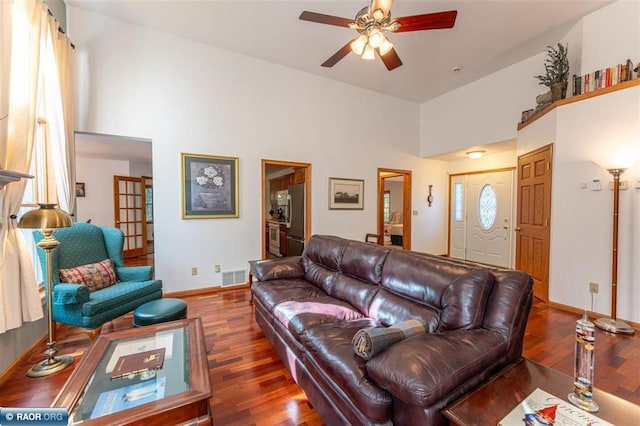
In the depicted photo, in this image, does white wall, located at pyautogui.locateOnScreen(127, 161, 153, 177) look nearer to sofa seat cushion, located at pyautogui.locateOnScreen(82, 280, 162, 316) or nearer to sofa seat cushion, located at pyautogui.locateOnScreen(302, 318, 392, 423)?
sofa seat cushion, located at pyautogui.locateOnScreen(82, 280, 162, 316)

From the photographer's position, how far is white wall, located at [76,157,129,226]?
598cm

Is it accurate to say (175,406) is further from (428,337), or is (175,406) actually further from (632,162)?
(632,162)

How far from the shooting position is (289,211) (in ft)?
17.9

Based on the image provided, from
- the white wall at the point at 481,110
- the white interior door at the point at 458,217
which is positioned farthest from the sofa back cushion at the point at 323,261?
the white interior door at the point at 458,217

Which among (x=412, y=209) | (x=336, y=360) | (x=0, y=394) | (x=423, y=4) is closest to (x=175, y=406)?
(x=336, y=360)

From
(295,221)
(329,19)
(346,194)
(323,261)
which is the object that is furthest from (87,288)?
(346,194)

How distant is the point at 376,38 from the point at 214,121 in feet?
8.60

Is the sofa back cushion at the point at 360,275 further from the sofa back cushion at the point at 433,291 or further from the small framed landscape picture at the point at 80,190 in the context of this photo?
the small framed landscape picture at the point at 80,190

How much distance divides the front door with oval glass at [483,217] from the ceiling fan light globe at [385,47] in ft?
13.6

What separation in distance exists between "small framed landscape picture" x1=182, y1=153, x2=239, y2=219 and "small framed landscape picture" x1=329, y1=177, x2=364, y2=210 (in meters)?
1.78

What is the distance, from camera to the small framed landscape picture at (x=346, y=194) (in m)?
4.98

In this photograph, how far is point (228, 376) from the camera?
1991mm

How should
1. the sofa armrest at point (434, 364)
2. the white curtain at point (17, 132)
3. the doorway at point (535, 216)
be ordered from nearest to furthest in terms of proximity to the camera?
the sofa armrest at point (434, 364) < the white curtain at point (17, 132) < the doorway at point (535, 216)

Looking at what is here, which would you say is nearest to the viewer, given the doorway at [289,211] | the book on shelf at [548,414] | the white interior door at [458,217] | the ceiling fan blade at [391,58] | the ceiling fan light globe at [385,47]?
the book on shelf at [548,414]
